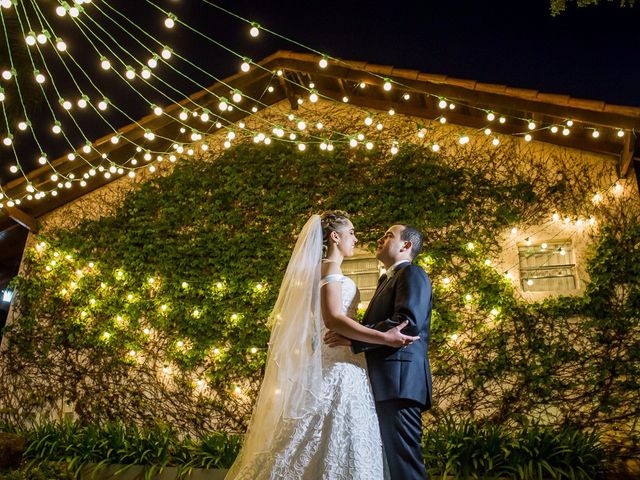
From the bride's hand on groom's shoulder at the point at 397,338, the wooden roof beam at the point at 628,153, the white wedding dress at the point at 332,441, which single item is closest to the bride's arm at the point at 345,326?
the bride's hand on groom's shoulder at the point at 397,338

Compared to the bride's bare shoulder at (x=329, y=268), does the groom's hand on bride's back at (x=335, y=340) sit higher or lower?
lower

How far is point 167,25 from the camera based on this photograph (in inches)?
161

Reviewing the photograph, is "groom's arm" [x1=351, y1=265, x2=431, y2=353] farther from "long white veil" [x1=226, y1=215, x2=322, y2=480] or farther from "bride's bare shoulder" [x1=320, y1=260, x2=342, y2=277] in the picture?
"bride's bare shoulder" [x1=320, y1=260, x2=342, y2=277]

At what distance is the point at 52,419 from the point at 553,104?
7624 millimetres

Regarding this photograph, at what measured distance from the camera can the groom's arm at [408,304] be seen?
2840 millimetres

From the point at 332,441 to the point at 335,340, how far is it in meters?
0.57

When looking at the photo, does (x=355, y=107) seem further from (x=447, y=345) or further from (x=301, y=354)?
(x=301, y=354)

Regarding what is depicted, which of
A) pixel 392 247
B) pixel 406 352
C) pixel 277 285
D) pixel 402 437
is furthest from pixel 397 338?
pixel 277 285

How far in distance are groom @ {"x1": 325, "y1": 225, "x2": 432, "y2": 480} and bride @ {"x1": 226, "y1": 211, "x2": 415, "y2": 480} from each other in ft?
0.22

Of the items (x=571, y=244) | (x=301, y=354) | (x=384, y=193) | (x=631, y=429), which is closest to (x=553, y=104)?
(x=571, y=244)

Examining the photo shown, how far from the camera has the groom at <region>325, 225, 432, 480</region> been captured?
269 cm

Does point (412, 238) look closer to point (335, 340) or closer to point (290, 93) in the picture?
point (335, 340)

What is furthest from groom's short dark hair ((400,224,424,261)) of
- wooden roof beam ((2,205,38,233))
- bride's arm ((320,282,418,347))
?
wooden roof beam ((2,205,38,233))

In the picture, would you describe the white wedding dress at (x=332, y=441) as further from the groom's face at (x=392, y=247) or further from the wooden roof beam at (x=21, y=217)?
the wooden roof beam at (x=21, y=217)
